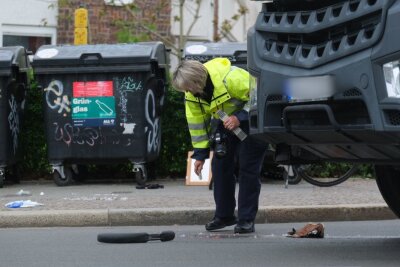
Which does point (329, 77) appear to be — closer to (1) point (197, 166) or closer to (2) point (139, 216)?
(1) point (197, 166)

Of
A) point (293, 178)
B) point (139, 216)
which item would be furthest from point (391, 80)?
point (293, 178)

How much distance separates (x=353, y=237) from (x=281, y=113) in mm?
2152

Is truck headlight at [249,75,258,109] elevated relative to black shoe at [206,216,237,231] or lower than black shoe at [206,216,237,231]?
elevated

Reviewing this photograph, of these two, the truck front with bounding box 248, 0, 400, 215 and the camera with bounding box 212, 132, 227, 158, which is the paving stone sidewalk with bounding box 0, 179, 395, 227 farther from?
the truck front with bounding box 248, 0, 400, 215

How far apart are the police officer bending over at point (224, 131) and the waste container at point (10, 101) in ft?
14.4

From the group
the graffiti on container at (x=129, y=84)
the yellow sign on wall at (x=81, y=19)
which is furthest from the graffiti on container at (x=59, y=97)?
the yellow sign on wall at (x=81, y=19)

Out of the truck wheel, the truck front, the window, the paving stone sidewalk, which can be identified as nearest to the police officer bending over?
the paving stone sidewalk

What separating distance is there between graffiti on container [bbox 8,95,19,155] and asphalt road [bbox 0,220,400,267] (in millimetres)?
3448

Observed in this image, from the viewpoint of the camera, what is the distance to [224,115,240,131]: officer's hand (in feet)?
25.1

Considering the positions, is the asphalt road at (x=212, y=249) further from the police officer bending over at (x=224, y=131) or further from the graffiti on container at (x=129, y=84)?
the graffiti on container at (x=129, y=84)

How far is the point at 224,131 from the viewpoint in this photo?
7.94 metres

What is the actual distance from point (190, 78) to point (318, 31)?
1962 millimetres

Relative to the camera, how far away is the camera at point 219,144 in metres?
7.89

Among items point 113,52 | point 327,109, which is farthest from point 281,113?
point 113,52
